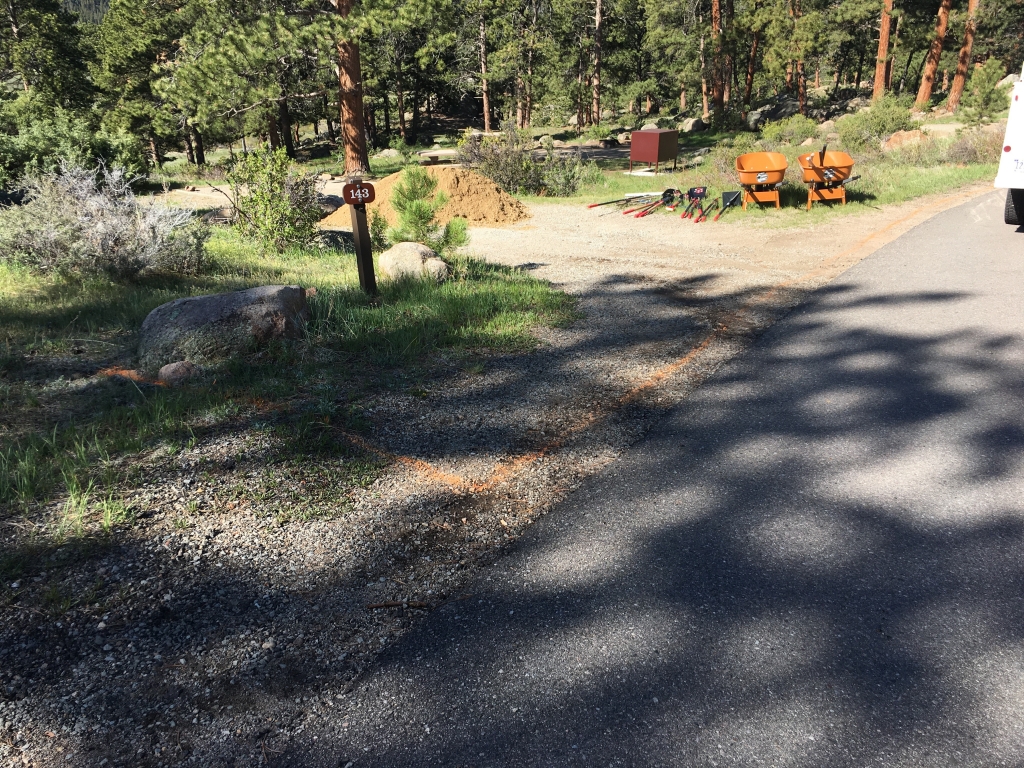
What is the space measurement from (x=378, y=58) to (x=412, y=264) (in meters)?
18.4

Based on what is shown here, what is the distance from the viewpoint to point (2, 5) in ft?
104

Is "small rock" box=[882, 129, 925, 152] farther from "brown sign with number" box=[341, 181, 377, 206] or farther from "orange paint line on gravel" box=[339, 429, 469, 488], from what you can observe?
"orange paint line on gravel" box=[339, 429, 469, 488]

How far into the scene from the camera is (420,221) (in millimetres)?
9773

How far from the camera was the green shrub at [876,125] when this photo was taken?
22203 mm

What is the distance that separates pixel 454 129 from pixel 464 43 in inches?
898

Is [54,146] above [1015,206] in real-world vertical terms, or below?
above

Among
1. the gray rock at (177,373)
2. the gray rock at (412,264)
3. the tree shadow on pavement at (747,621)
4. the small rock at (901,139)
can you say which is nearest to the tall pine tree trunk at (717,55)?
the small rock at (901,139)

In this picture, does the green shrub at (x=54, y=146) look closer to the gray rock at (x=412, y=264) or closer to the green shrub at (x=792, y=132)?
the gray rock at (x=412, y=264)

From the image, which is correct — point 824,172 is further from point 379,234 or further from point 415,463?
point 415,463

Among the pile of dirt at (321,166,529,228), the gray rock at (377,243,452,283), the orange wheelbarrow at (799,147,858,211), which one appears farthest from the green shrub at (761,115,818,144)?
the gray rock at (377,243,452,283)

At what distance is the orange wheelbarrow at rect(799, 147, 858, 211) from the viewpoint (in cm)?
1269

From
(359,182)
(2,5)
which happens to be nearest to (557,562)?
(359,182)

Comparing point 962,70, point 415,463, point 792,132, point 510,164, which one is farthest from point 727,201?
point 962,70

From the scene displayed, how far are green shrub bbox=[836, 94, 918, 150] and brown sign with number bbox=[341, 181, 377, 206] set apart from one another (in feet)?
66.4
